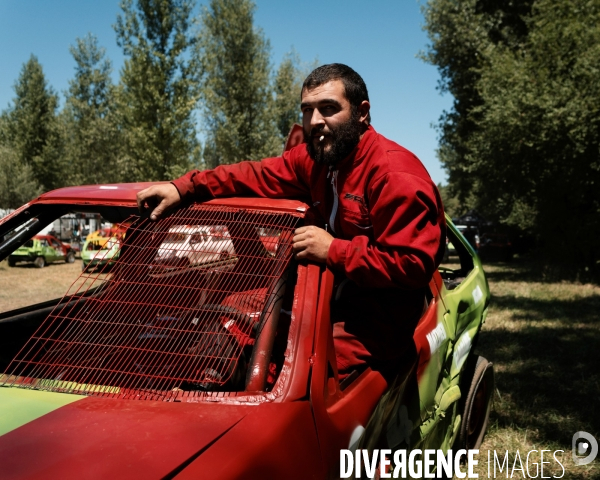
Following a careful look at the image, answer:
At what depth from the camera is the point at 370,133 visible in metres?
2.34

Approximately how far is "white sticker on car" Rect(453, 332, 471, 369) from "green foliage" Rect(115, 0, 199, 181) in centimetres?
1843

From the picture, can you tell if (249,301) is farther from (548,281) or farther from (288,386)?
(548,281)

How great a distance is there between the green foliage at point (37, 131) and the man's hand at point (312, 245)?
1376 inches

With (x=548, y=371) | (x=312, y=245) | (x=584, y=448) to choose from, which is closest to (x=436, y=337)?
(x=312, y=245)

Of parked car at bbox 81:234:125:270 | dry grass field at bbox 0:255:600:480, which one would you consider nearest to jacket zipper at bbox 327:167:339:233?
parked car at bbox 81:234:125:270

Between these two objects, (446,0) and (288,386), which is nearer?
(288,386)

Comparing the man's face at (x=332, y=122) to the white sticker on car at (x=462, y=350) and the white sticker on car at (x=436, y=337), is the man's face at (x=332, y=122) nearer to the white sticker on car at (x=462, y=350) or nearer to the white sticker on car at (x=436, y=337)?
Answer: the white sticker on car at (x=436, y=337)

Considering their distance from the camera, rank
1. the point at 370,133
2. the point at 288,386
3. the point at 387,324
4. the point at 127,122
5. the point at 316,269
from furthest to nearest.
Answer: the point at 127,122 < the point at 370,133 < the point at 387,324 < the point at 316,269 < the point at 288,386

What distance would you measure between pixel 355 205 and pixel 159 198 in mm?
813

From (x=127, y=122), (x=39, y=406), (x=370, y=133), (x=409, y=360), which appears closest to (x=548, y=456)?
(x=409, y=360)

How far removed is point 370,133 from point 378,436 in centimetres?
117

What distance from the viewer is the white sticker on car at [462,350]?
9.61ft

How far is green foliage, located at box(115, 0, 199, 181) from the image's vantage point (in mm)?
20250

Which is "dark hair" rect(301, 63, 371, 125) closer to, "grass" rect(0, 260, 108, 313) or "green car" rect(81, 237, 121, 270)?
"green car" rect(81, 237, 121, 270)
